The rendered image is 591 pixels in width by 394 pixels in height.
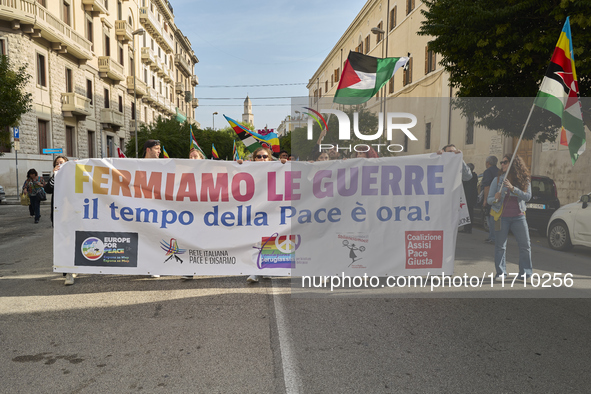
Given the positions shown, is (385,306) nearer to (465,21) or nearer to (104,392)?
(104,392)

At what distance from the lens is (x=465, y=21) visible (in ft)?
37.1

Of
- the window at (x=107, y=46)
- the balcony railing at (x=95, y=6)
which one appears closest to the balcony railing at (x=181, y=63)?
the window at (x=107, y=46)

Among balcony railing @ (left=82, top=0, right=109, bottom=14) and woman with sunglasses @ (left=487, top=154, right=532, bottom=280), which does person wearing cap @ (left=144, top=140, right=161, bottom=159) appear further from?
balcony railing @ (left=82, top=0, right=109, bottom=14)

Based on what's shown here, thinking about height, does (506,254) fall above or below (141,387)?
above

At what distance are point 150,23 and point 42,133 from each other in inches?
1051

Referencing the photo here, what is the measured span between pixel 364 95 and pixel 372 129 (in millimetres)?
2046

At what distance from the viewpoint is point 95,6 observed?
33.2 m

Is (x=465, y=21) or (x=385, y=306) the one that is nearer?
(x=385, y=306)

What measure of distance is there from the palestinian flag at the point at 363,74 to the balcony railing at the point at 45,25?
22491mm

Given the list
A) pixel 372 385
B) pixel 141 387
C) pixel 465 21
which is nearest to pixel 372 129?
pixel 372 385

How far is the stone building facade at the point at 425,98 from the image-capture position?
8598 millimetres

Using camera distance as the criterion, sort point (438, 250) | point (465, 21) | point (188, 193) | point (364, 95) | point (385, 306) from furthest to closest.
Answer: point (465, 21) → point (364, 95) → point (188, 193) → point (438, 250) → point (385, 306)

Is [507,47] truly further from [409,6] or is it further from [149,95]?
[149,95]

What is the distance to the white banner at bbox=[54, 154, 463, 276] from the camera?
573 centimetres
